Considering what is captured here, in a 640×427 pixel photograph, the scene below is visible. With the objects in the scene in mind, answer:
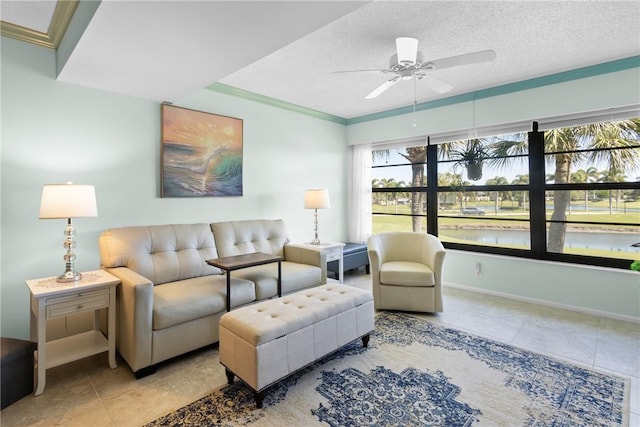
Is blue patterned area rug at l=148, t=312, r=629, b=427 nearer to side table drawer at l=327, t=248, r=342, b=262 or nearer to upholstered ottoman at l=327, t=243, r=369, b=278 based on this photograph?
side table drawer at l=327, t=248, r=342, b=262

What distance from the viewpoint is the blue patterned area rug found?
180cm

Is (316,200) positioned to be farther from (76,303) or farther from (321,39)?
(76,303)

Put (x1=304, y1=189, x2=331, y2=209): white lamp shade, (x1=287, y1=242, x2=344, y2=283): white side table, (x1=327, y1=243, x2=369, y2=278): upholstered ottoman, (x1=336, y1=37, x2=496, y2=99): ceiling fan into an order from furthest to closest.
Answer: (x1=327, y1=243, x2=369, y2=278): upholstered ottoman < (x1=304, y1=189, x2=331, y2=209): white lamp shade < (x1=287, y1=242, x2=344, y2=283): white side table < (x1=336, y1=37, x2=496, y2=99): ceiling fan

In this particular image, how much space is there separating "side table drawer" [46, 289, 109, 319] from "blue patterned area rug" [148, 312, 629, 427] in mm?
1014

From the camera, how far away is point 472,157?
4336mm

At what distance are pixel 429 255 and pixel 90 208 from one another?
3279 mm

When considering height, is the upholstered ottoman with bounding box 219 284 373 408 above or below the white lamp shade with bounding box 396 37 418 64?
below

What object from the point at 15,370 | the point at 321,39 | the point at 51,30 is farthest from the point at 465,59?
the point at 15,370

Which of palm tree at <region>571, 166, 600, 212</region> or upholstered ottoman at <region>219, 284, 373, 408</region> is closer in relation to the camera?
upholstered ottoman at <region>219, 284, 373, 408</region>

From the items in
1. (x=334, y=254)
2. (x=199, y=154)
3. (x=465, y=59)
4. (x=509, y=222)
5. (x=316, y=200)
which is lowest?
(x=334, y=254)

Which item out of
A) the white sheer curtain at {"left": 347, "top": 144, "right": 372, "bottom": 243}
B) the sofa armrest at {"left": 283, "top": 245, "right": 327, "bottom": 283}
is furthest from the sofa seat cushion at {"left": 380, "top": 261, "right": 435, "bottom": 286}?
the white sheer curtain at {"left": 347, "top": 144, "right": 372, "bottom": 243}

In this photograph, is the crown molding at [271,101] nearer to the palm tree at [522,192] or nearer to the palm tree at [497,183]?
the palm tree at [497,183]

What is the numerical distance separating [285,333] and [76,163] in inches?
94.0

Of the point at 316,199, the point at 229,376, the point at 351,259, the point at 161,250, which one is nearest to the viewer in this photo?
the point at 229,376
